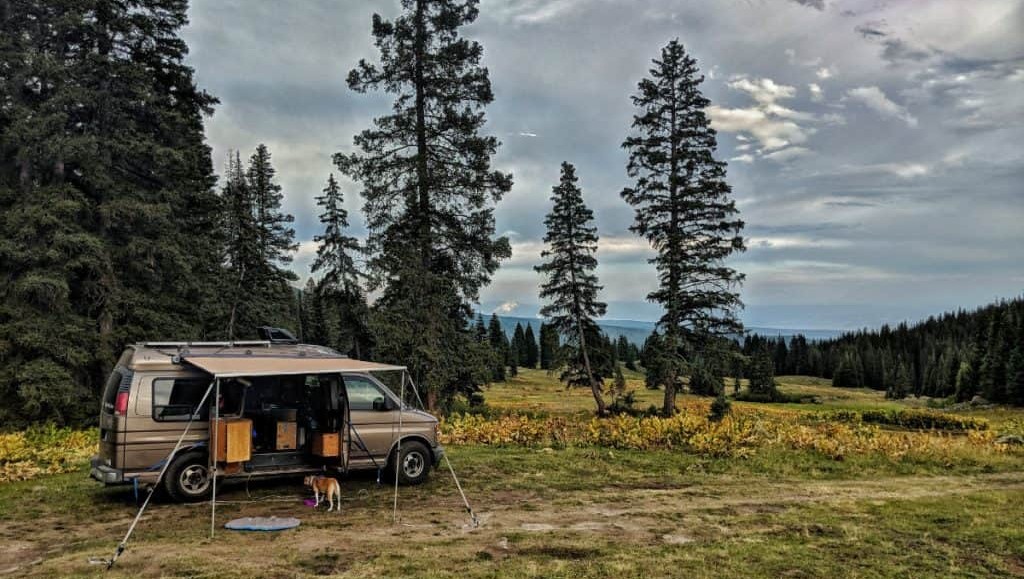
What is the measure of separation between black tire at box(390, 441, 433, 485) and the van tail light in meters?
4.25

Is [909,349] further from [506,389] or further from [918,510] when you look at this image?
[918,510]

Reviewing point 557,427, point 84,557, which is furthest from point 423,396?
point 84,557

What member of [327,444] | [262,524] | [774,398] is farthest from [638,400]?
[262,524]

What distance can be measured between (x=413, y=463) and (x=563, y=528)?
143 inches

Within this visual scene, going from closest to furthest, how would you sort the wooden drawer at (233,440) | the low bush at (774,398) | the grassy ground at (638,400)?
the wooden drawer at (233,440), the grassy ground at (638,400), the low bush at (774,398)

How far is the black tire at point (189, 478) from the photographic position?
9214 millimetres

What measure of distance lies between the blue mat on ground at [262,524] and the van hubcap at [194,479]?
4.92 ft

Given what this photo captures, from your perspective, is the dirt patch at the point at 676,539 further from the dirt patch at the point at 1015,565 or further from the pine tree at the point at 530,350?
the pine tree at the point at 530,350

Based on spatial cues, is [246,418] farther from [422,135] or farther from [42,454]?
[422,135]

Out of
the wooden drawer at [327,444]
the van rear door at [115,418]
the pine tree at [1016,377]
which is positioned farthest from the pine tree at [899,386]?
the van rear door at [115,418]

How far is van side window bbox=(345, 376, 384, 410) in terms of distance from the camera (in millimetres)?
10781

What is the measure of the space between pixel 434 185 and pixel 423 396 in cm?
797

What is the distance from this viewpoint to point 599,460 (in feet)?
46.6

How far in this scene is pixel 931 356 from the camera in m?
107
